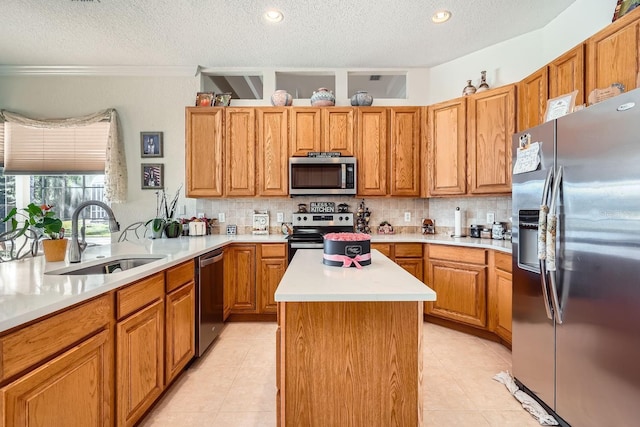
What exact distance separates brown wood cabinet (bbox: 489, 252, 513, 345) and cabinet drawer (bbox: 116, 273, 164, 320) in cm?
257

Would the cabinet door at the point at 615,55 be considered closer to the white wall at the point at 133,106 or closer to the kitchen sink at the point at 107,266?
the kitchen sink at the point at 107,266

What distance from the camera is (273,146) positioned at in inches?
133

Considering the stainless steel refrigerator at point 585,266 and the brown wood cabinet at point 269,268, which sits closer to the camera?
the stainless steel refrigerator at point 585,266

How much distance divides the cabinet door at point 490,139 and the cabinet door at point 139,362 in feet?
9.70

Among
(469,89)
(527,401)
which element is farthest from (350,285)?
(469,89)

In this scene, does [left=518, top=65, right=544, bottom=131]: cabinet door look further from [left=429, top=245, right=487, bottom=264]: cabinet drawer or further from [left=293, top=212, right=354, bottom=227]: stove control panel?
[left=293, top=212, right=354, bottom=227]: stove control panel

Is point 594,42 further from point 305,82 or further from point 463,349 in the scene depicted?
point 305,82

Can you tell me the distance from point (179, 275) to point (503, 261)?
255 cm

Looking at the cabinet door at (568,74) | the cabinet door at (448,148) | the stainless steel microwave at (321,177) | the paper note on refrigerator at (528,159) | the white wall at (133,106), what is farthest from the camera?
the white wall at (133,106)

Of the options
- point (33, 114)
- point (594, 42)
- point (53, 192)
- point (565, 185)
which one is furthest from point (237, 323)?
point (594, 42)

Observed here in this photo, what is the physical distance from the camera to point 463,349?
8.46 ft

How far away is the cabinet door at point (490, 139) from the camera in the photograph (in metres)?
2.78

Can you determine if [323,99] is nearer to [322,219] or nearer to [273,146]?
[273,146]

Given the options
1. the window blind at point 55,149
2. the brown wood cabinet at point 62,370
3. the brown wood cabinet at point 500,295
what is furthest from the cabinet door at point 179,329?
the brown wood cabinet at point 500,295
